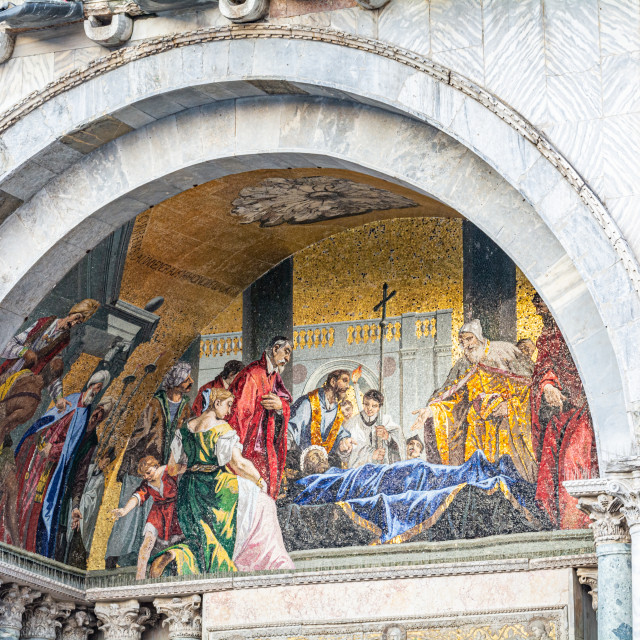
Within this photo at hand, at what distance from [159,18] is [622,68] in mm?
3506

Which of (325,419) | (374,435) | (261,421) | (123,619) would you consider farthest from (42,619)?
(374,435)

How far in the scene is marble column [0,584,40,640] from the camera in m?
12.2

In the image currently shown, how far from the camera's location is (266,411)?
1294 cm

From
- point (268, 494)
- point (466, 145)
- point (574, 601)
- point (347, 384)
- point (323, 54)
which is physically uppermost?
point (323, 54)

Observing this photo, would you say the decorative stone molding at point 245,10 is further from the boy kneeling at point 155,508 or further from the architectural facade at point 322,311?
the boy kneeling at point 155,508

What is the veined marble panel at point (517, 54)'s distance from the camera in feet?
30.8

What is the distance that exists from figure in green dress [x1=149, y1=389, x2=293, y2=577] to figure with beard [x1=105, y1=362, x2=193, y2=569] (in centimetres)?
15

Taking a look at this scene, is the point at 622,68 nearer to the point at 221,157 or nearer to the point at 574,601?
the point at 221,157

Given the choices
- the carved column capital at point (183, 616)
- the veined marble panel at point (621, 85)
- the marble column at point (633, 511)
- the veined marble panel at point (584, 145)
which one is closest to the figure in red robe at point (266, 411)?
the carved column capital at point (183, 616)

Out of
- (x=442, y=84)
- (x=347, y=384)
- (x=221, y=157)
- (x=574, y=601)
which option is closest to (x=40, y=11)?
(x=221, y=157)

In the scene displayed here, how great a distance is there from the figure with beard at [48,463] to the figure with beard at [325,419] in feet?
5.64

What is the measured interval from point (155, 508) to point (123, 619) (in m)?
1.01

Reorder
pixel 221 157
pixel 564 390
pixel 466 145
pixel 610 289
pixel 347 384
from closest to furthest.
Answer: pixel 610 289
pixel 466 145
pixel 221 157
pixel 564 390
pixel 347 384

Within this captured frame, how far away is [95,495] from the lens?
13344 millimetres
